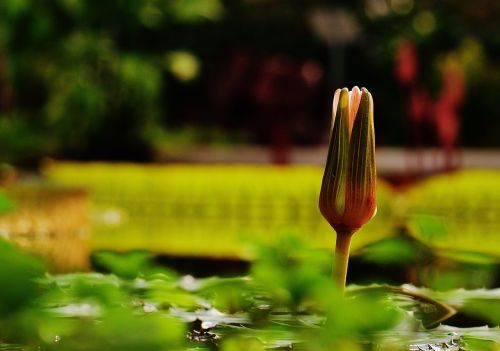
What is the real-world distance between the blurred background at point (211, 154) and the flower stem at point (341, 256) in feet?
0.47

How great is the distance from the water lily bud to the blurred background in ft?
0.58

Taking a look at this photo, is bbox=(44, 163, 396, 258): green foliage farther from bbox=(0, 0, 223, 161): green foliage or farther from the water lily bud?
the water lily bud

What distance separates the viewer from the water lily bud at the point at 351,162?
0.75 metres

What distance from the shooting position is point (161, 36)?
15.8m

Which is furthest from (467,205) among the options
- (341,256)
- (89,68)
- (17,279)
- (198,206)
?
(17,279)

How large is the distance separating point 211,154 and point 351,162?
10654 millimetres

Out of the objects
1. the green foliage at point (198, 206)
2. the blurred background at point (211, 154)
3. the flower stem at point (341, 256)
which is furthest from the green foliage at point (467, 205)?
the flower stem at point (341, 256)

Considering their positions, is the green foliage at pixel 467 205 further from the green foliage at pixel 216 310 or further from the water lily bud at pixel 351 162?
the water lily bud at pixel 351 162

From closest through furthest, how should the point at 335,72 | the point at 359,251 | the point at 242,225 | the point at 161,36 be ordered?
the point at 359,251
the point at 242,225
the point at 335,72
the point at 161,36

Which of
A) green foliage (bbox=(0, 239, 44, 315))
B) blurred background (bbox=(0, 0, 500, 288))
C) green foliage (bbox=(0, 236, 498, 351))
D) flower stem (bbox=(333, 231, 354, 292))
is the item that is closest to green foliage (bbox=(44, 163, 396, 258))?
blurred background (bbox=(0, 0, 500, 288))

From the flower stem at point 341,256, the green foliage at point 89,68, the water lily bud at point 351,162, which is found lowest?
the flower stem at point 341,256

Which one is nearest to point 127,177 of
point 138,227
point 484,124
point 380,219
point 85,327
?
point 138,227

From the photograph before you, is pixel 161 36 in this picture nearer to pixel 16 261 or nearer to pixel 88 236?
pixel 88 236

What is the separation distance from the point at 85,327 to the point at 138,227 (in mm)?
5318
